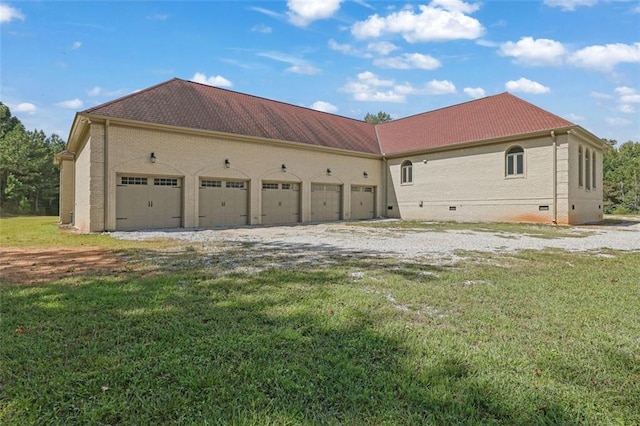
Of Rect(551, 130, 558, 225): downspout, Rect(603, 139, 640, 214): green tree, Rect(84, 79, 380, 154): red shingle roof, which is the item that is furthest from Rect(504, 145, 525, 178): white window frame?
Rect(603, 139, 640, 214): green tree

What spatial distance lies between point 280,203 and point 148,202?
665 cm

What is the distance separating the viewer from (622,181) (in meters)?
44.6

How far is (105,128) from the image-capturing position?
528 inches

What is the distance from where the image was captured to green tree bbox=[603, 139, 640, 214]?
134ft

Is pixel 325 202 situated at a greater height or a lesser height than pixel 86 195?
lesser

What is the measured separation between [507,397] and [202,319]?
270 centimetres

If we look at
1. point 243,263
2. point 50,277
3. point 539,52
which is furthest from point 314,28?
point 50,277

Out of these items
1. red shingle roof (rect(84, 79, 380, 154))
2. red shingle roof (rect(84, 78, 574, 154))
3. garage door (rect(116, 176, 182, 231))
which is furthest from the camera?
red shingle roof (rect(84, 78, 574, 154))

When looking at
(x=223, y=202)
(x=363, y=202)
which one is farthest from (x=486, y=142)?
(x=223, y=202)

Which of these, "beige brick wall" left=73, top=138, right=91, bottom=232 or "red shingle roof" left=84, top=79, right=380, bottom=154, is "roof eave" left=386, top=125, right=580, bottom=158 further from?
"beige brick wall" left=73, top=138, right=91, bottom=232

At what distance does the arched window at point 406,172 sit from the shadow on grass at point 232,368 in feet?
64.5

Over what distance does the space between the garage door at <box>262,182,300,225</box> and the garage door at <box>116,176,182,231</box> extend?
14.6ft

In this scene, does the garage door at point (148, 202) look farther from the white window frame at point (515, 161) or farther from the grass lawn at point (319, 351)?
the white window frame at point (515, 161)

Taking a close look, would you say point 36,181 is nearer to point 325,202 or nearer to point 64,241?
point 325,202
